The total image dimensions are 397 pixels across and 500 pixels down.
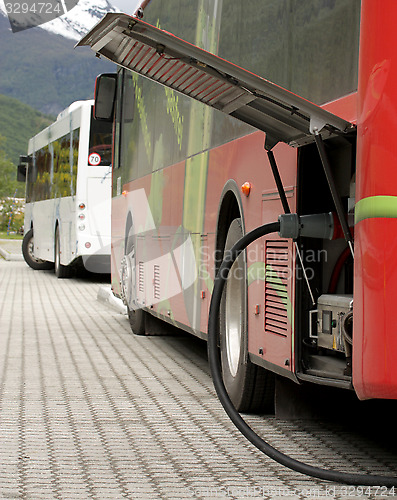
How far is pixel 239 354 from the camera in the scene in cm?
655

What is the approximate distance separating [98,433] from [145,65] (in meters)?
2.31

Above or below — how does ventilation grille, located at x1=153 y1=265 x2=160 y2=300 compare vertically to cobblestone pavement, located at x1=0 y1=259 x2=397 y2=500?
above

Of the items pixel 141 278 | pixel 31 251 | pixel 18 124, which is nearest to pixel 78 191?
pixel 31 251

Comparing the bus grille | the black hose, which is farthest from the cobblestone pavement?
the bus grille

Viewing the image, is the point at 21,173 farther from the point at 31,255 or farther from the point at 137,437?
the point at 137,437

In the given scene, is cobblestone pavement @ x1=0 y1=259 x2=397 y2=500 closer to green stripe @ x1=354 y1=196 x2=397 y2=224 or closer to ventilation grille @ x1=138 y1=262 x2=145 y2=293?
ventilation grille @ x1=138 y1=262 x2=145 y2=293

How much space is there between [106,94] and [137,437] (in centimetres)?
747

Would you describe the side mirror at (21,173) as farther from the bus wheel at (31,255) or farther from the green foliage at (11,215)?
the green foliage at (11,215)

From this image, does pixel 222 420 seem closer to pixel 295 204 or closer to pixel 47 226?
pixel 295 204

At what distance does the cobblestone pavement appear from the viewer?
15.3 ft

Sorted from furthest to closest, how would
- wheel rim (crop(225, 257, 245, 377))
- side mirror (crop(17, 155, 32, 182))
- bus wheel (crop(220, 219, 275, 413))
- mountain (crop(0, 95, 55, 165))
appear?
mountain (crop(0, 95, 55, 165)) < side mirror (crop(17, 155, 32, 182)) < wheel rim (crop(225, 257, 245, 377)) < bus wheel (crop(220, 219, 275, 413))

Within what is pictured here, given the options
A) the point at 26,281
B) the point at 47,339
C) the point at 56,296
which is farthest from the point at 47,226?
the point at 47,339

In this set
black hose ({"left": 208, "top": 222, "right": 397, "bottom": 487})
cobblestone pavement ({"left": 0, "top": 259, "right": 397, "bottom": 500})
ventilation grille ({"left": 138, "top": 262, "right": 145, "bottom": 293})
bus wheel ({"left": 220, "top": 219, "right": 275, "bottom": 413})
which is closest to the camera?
black hose ({"left": 208, "top": 222, "right": 397, "bottom": 487})

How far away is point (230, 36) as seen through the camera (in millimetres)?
6734
